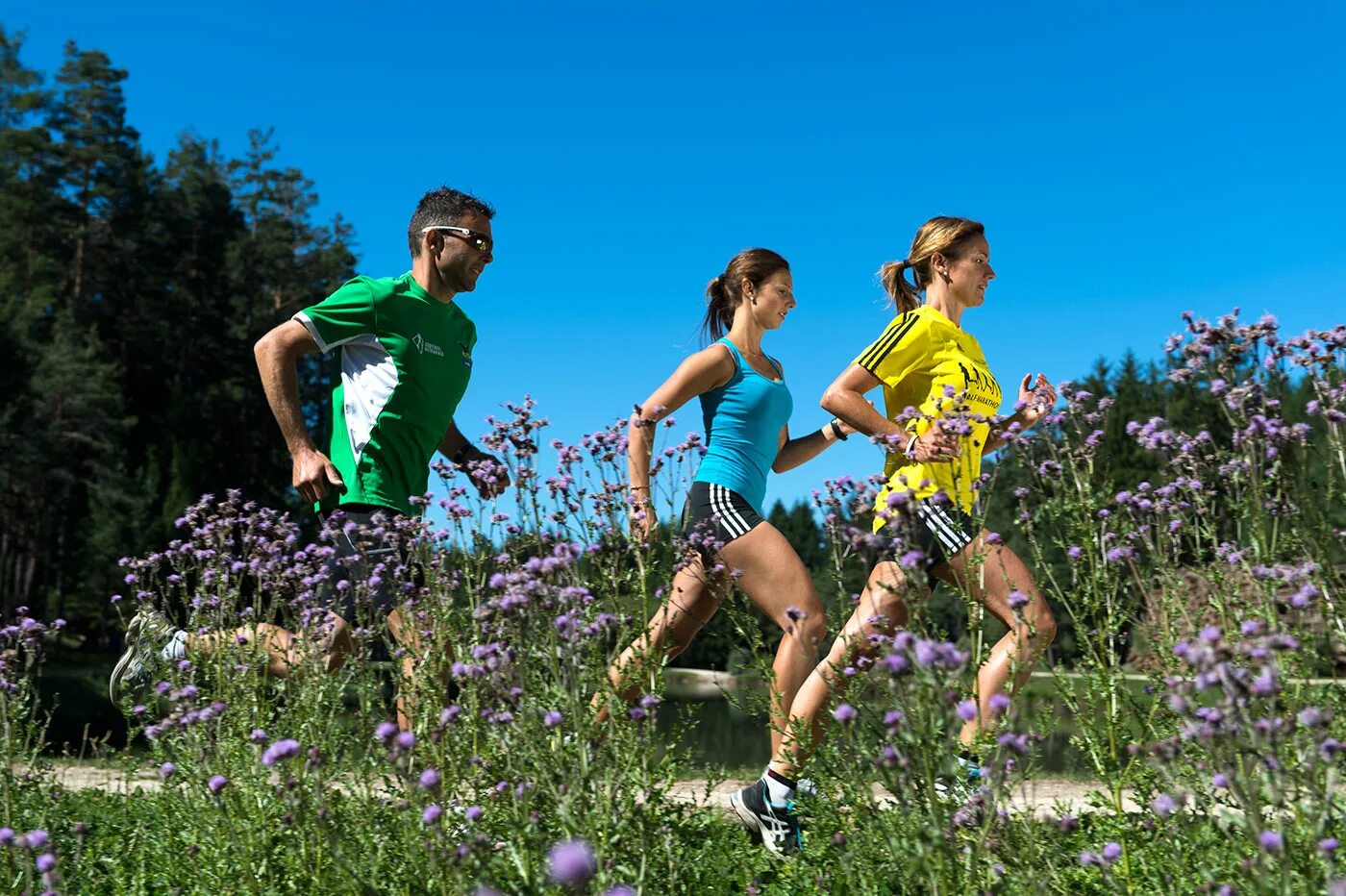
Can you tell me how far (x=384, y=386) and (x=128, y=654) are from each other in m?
2.04

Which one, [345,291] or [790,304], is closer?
[345,291]

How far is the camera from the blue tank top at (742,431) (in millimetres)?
4980

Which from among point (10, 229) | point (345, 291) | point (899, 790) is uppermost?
point (10, 229)

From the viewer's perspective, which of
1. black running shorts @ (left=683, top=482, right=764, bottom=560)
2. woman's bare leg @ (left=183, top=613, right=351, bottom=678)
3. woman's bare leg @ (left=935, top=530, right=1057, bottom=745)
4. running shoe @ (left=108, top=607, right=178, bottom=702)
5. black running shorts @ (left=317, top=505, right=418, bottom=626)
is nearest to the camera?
woman's bare leg @ (left=935, top=530, right=1057, bottom=745)

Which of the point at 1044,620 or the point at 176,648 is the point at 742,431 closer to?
the point at 1044,620

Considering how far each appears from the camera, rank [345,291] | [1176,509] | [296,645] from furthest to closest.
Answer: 1. [345,291]
2. [296,645]
3. [1176,509]

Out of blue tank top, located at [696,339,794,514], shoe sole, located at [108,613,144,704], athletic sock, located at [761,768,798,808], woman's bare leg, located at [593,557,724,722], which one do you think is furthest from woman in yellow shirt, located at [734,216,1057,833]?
shoe sole, located at [108,613,144,704]

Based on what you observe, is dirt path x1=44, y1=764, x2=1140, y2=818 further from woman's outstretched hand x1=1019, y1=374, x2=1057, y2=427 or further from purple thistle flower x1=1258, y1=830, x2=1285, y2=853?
purple thistle flower x1=1258, y1=830, x2=1285, y2=853

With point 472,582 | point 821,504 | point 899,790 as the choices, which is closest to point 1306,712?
point 899,790

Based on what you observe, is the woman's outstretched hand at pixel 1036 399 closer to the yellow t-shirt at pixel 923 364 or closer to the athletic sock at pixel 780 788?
the yellow t-shirt at pixel 923 364

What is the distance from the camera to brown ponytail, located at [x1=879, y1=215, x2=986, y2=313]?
5.33 m

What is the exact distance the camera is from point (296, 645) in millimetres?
4094

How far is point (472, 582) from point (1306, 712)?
310 cm

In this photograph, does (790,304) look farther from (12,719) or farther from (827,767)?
(12,719)
